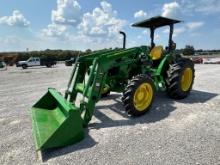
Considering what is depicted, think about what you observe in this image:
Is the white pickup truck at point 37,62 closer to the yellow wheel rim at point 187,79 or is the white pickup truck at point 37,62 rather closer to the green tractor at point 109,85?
the green tractor at point 109,85

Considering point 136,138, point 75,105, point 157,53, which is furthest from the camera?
Result: point 157,53

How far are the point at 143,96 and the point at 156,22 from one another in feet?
10.6

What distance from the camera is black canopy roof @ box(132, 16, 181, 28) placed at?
7500 millimetres

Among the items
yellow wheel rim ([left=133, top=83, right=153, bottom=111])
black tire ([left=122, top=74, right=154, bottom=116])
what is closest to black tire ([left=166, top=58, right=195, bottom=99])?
yellow wheel rim ([left=133, top=83, right=153, bottom=111])

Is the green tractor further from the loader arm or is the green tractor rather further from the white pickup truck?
the white pickup truck

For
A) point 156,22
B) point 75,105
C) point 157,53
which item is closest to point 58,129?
point 75,105

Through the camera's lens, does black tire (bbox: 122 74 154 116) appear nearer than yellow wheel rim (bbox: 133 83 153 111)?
Yes

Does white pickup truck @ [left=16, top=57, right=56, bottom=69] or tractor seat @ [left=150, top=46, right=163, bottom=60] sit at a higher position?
tractor seat @ [left=150, top=46, right=163, bottom=60]

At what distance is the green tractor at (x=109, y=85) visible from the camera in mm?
4254

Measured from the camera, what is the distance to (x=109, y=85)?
6844mm

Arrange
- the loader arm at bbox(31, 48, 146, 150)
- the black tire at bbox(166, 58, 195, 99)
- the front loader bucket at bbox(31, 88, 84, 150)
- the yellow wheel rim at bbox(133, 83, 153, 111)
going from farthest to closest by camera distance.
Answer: the black tire at bbox(166, 58, 195, 99) → the yellow wheel rim at bbox(133, 83, 153, 111) → the loader arm at bbox(31, 48, 146, 150) → the front loader bucket at bbox(31, 88, 84, 150)

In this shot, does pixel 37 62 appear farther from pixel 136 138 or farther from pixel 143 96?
pixel 136 138

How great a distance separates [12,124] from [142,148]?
10.9ft

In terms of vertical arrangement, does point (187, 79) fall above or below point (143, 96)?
above
